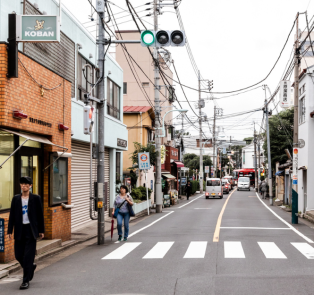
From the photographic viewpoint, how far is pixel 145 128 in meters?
35.5

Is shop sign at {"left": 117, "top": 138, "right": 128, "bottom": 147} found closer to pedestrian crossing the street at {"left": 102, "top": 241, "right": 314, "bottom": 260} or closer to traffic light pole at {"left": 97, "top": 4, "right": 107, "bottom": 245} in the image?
traffic light pole at {"left": 97, "top": 4, "right": 107, "bottom": 245}

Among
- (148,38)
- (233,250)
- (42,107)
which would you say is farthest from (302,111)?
(42,107)

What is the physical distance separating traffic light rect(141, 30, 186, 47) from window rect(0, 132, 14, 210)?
4.05 m

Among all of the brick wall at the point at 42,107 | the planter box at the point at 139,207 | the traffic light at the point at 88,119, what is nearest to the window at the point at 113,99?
the planter box at the point at 139,207

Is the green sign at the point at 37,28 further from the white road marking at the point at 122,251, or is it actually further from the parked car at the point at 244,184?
the parked car at the point at 244,184

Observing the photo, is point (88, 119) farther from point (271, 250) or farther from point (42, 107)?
point (271, 250)

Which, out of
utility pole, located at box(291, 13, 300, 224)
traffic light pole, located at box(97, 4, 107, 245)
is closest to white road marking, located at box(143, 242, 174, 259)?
traffic light pole, located at box(97, 4, 107, 245)

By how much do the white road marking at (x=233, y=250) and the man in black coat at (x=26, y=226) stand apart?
15.5ft

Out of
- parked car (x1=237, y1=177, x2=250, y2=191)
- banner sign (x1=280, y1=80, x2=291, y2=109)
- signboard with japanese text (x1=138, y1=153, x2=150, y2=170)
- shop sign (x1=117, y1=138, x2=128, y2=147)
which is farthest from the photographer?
parked car (x1=237, y1=177, x2=250, y2=191)

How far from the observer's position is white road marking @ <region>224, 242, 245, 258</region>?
10.4 metres

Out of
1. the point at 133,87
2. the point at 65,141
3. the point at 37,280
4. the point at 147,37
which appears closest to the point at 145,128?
the point at 133,87

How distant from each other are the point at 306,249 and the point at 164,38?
21.8 feet

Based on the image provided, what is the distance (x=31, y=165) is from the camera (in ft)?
38.8

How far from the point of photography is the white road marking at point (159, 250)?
10.5 m
